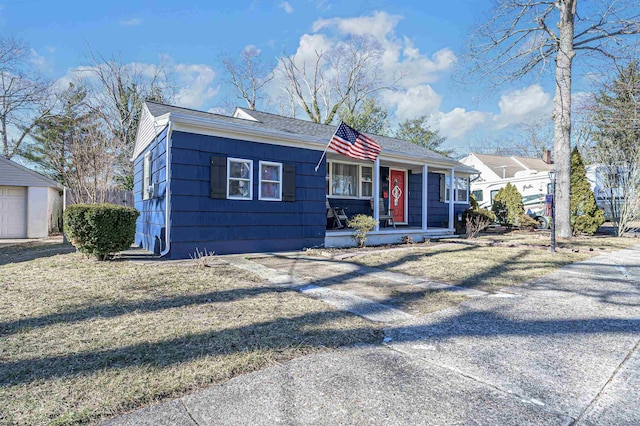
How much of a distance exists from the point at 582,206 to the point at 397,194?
6.87 meters

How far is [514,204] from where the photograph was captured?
15.2 meters

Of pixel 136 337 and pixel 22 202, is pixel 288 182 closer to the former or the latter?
pixel 136 337

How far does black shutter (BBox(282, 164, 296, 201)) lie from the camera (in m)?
8.42

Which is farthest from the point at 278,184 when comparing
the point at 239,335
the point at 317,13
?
the point at 317,13

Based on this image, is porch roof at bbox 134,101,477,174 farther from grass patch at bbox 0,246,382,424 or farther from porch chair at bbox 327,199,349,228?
grass patch at bbox 0,246,382,424

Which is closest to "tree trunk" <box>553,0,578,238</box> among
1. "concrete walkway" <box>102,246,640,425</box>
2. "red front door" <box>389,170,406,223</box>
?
"red front door" <box>389,170,406,223</box>

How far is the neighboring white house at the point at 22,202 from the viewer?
45.0 ft

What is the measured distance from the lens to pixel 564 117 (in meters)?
11.6

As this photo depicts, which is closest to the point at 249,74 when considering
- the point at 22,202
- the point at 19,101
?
the point at 19,101

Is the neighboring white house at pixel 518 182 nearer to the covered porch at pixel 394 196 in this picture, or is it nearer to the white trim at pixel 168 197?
the covered porch at pixel 394 196

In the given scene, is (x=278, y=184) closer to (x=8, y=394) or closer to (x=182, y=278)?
(x=182, y=278)

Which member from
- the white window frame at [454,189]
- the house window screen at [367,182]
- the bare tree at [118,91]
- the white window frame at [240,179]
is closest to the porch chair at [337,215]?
the house window screen at [367,182]

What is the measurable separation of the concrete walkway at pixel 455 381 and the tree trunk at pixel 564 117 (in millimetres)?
9270

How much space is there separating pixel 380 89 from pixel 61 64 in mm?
22495
